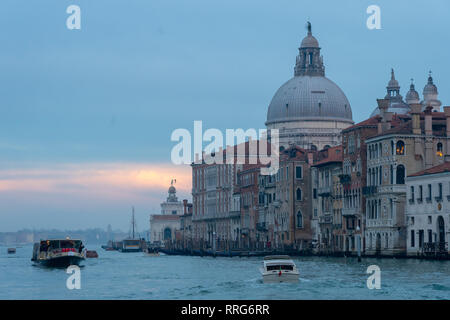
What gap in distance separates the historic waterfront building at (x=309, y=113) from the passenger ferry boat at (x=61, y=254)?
50.6 meters

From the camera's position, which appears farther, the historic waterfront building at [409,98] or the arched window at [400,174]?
the historic waterfront building at [409,98]

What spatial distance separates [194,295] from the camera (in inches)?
1779

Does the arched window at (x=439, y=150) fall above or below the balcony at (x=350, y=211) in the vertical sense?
above

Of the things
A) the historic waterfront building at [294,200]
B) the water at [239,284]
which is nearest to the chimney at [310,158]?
the historic waterfront building at [294,200]

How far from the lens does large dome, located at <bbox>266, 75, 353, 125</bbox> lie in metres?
125

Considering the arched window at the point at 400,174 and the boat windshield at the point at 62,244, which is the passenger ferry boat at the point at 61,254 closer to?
the boat windshield at the point at 62,244

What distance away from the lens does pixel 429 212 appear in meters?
72.2

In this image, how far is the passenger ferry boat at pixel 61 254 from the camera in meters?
71.8

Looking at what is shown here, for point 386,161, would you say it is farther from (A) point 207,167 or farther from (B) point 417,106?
(A) point 207,167

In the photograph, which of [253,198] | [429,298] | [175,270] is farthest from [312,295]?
[253,198]

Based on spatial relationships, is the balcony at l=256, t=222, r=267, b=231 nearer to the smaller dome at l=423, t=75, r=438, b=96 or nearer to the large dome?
the large dome

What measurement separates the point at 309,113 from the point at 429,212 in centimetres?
5377

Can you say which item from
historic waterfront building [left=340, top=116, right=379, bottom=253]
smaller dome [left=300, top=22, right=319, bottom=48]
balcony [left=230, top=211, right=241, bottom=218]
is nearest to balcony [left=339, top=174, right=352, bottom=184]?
historic waterfront building [left=340, top=116, right=379, bottom=253]

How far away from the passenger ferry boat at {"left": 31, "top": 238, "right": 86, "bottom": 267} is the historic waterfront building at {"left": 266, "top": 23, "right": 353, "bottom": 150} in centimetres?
5059
